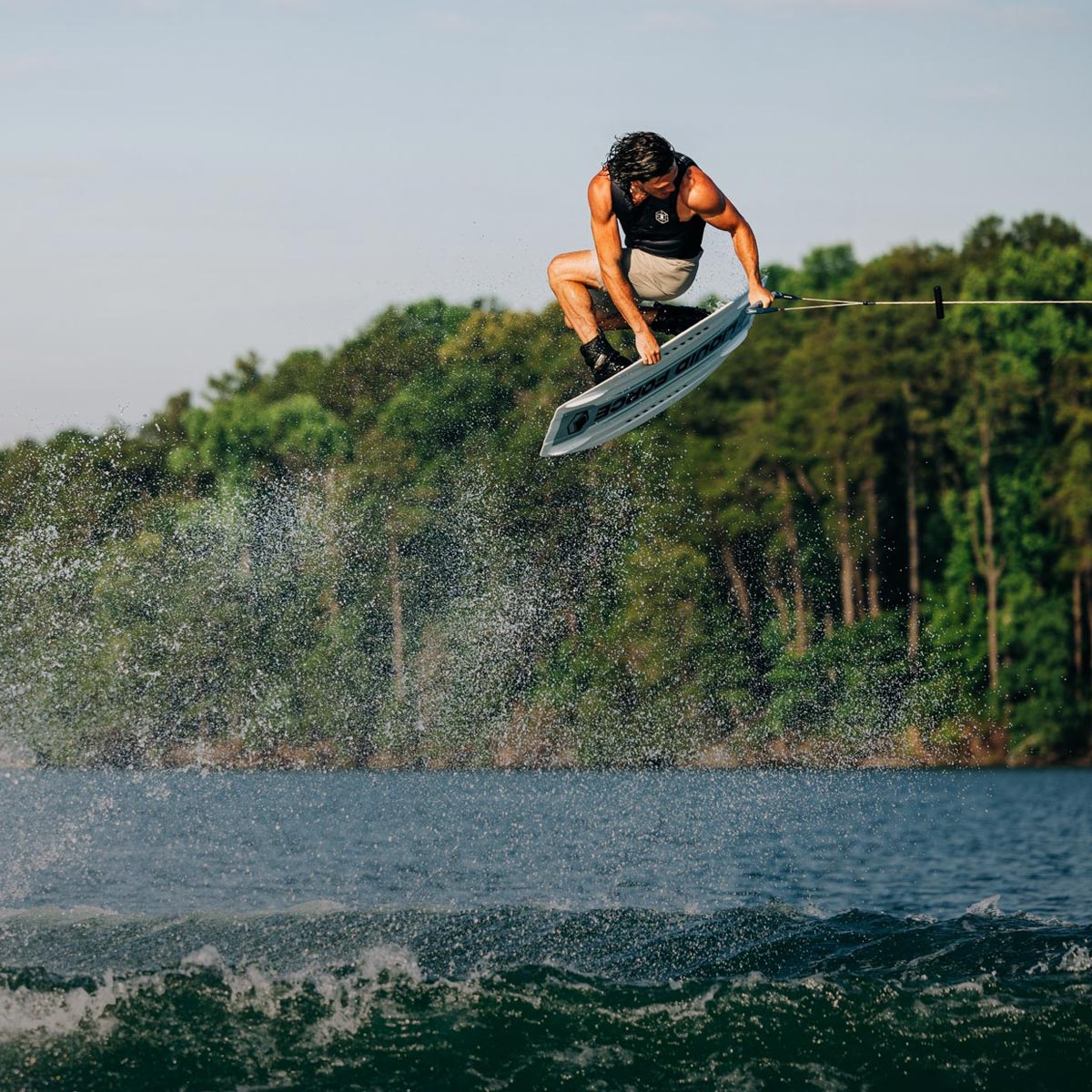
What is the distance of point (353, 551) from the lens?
4144 centimetres

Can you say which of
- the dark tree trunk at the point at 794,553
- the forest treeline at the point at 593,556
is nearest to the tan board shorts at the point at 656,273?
the forest treeline at the point at 593,556

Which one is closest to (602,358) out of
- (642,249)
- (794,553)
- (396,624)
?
(642,249)

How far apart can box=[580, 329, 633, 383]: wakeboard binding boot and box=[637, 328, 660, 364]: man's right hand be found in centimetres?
33

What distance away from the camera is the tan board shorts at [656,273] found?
9547 millimetres

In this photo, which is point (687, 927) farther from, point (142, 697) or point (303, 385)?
point (303, 385)

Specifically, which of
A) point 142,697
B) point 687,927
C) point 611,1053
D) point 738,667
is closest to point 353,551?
point 142,697

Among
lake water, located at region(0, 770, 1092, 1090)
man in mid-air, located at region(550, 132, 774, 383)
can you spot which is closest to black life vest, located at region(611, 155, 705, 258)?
man in mid-air, located at region(550, 132, 774, 383)

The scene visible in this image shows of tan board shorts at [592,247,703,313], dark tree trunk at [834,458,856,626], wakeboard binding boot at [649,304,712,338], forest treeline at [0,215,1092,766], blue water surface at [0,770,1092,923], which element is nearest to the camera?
tan board shorts at [592,247,703,313]

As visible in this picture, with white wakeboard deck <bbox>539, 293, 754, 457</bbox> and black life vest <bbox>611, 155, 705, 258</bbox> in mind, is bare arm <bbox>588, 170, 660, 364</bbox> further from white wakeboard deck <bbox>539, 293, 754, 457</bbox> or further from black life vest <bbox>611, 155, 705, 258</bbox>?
white wakeboard deck <bbox>539, 293, 754, 457</bbox>

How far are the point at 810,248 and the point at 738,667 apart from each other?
87.7 feet

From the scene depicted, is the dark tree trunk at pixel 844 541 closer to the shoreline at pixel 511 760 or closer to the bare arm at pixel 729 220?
the shoreline at pixel 511 760

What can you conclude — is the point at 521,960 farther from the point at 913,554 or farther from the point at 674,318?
the point at 913,554

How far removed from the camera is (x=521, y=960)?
10.8 m

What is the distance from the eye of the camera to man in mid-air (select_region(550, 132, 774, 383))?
9031 millimetres
